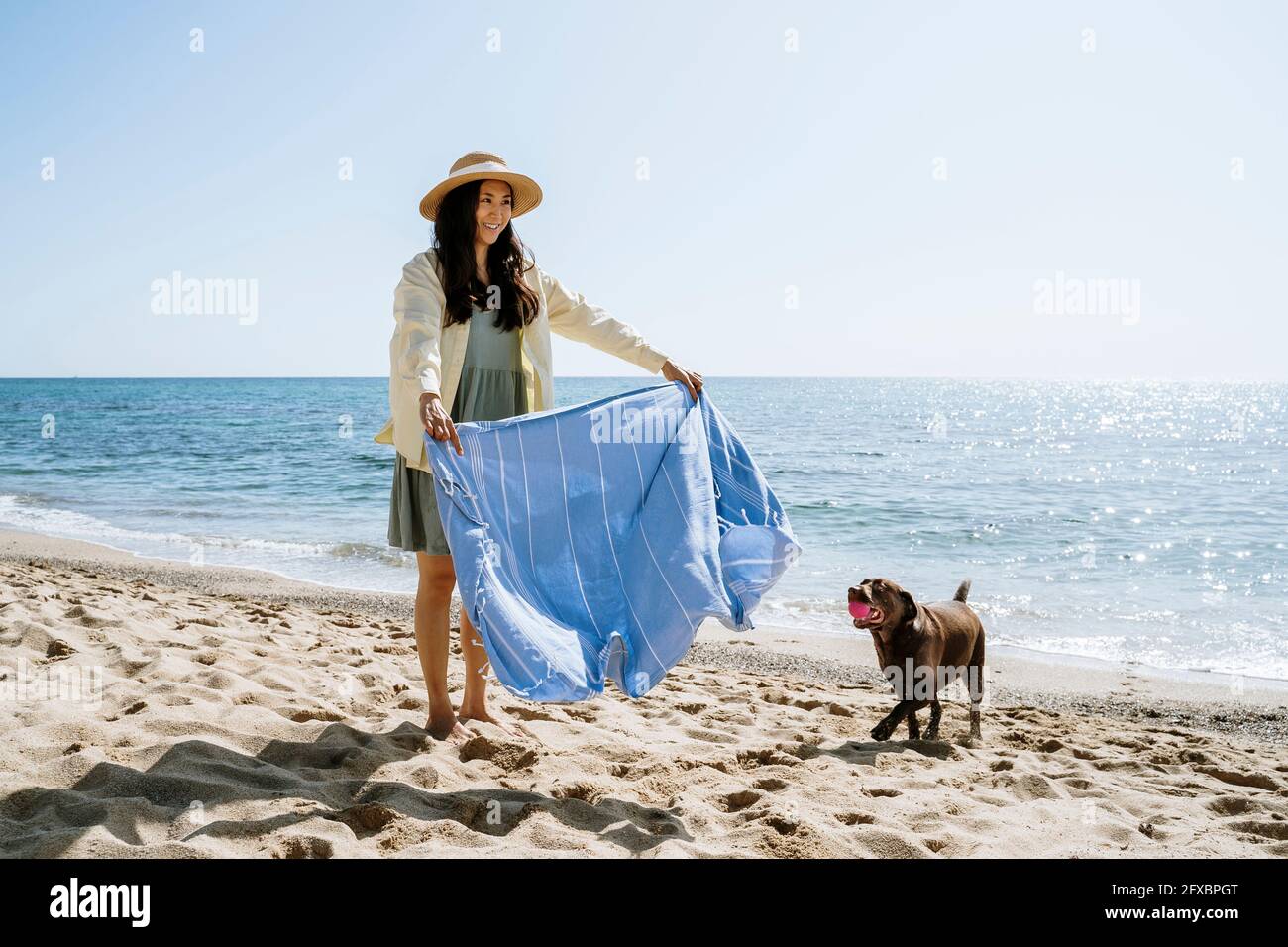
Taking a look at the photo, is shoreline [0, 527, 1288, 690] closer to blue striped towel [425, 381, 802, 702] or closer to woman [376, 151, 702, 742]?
blue striped towel [425, 381, 802, 702]

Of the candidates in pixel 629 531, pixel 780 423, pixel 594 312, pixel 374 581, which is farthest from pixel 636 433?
pixel 780 423

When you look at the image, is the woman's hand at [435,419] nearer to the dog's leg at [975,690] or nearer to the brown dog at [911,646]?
the brown dog at [911,646]

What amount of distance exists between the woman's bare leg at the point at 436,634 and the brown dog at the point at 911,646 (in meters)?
1.77

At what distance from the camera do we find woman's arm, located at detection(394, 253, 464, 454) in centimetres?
320

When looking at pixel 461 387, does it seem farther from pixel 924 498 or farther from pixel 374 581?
pixel 924 498

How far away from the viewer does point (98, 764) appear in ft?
10.3

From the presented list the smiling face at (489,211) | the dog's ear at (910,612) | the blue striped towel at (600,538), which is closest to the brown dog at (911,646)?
the dog's ear at (910,612)

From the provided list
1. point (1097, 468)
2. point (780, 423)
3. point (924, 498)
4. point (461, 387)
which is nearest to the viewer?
point (461, 387)

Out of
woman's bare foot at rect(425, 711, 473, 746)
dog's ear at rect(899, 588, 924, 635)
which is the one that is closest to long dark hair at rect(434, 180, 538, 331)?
woman's bare foot at rect(425, 711, 473, 746)

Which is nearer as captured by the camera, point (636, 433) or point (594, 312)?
point (636, 433)

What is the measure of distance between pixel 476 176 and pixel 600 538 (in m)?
1.49

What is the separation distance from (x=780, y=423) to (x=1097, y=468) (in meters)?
17.1

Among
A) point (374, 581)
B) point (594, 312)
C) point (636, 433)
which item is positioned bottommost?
point (374, 581)
